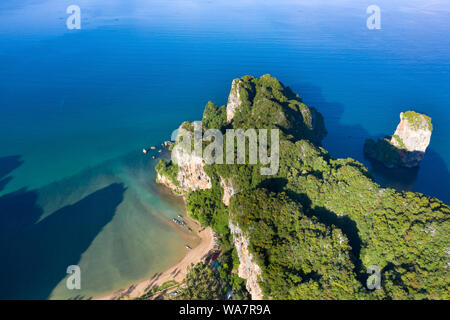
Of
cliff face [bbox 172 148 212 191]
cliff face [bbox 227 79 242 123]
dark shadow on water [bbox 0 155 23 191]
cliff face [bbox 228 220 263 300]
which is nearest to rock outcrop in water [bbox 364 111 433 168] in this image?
cliff face [bbox 227 79 242 123]

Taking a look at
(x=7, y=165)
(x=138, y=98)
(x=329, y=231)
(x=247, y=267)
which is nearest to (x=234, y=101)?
(x=329, y=231)

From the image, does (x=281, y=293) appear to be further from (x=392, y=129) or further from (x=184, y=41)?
(x=184, y=41)

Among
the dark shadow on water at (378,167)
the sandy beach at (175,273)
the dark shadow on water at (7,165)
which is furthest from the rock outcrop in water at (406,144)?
the dark shadow on water at (7,165)

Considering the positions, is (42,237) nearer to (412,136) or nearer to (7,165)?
(7,165)

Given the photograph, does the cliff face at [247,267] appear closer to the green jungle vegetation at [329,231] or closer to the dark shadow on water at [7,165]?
the green jungle vegetation at [329,231]

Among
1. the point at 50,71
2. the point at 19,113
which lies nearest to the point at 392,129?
the point at 19,113
